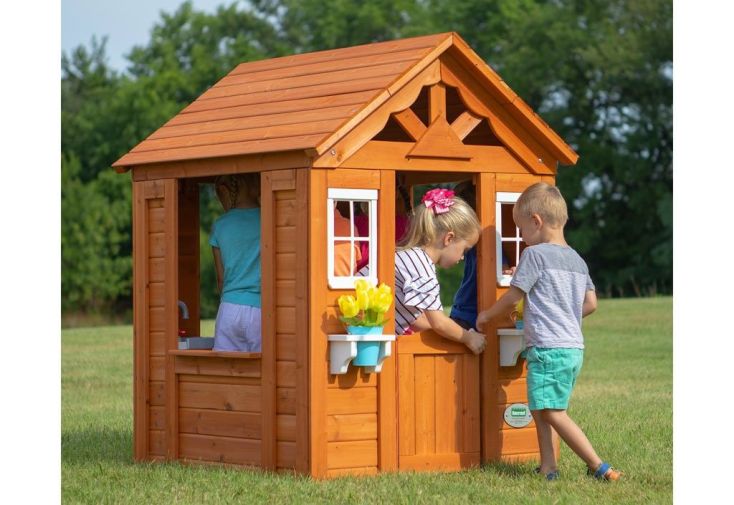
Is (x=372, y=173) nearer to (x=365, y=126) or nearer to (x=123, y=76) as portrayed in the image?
(x=365, y=126)

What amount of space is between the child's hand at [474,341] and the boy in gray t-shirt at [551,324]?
27 centimetres

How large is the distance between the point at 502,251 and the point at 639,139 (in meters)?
37.2

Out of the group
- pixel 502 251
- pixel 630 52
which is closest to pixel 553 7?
pixel 630 52

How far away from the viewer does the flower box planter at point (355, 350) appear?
811 cm

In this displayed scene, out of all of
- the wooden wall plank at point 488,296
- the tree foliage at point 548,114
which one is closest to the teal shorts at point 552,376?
the wooden wall plank at point 488,296

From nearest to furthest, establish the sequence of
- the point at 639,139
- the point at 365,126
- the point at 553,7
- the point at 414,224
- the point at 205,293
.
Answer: the point at 365,126
the point at 414,224
the point at 205,293
the point at 639,139
the point at 553,7

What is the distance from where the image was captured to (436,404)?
8.76 metres

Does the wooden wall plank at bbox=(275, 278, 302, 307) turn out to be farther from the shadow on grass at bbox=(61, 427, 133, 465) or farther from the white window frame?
the shadow on grass at bbox=(61, 427, 133, 465)

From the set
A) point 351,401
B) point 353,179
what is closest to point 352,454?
point 351,401

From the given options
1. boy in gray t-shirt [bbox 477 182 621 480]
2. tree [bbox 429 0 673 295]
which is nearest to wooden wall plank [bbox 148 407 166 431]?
boy in gray t-shirt [bbox 477 182 621 480]

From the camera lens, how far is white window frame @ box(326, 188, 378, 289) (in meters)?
8.22

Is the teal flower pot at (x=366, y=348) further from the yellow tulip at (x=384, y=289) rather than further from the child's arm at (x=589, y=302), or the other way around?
the child's arm at (x=589, y=302)

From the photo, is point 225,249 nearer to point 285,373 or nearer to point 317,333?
point 285,373

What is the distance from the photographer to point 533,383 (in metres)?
8.42
